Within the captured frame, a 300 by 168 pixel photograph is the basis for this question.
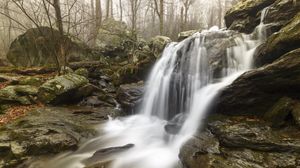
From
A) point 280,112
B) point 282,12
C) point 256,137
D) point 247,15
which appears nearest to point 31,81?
point 256,137

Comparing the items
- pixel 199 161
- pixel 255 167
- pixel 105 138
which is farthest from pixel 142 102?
pixel 255 167

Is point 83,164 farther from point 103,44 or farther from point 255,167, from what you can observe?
point 103,44

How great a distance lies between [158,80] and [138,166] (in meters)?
4.79

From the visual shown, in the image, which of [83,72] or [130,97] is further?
[83,72]

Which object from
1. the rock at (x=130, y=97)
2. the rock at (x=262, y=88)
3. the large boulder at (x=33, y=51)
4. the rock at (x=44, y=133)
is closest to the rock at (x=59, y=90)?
the rock at (x=44, y=133)

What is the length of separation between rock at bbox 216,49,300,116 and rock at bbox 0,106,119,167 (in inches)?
147

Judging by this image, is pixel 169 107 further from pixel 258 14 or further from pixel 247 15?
pixel 247 15

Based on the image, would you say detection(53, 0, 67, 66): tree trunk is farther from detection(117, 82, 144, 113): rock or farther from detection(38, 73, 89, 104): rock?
detection(117, 82, 144, 113): rock

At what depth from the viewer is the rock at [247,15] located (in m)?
9.73

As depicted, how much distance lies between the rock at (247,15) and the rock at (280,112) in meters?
4.87

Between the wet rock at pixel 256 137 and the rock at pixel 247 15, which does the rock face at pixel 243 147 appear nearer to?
the wet rock at pixel 256 137

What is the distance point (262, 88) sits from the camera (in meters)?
5.72

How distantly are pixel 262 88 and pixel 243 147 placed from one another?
5.71 feet

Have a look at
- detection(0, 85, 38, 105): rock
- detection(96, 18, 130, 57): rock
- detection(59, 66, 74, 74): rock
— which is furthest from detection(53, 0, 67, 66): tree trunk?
detection(96, 18, 130, 57): rock
